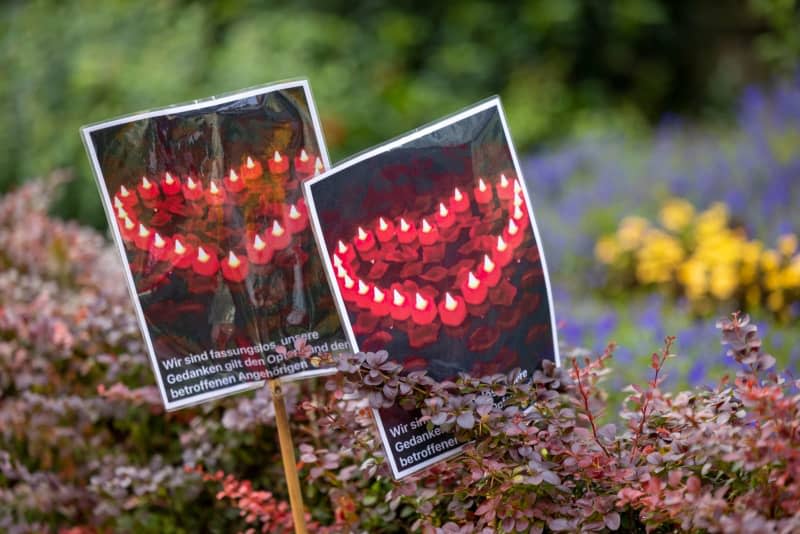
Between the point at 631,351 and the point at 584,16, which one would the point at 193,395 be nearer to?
the point at 631,351

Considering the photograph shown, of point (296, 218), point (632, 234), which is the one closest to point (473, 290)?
point (296, 218)

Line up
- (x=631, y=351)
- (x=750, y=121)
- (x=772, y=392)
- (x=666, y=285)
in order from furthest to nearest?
(x=750, y=121) < (x=666, y=285) < (x=631, y=351) < (x=772, y=392)

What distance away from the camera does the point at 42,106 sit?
6750 mm

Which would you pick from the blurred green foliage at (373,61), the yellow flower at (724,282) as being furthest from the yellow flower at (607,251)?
the blurred green foliage at (373,61)

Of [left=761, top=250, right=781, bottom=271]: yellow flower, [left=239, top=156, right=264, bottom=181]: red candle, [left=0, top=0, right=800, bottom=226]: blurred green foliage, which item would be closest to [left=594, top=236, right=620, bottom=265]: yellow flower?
[left=761, top=250, right=781, bottom=271]: yellow flower

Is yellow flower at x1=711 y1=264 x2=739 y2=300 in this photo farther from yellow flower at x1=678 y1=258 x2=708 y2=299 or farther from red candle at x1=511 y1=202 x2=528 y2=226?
red candle at x1=511 y1=202 x2=528 y2=226

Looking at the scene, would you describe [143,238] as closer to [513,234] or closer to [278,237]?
[278,237]

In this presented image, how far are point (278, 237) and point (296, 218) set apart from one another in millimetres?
50

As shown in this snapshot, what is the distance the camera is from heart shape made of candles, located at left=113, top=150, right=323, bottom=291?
180 cm

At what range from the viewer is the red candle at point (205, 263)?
181 centimetres

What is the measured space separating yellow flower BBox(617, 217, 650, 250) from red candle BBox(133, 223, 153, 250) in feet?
9.53

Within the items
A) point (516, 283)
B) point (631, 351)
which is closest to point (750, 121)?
point (631, 351)

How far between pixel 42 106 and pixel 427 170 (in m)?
5.74

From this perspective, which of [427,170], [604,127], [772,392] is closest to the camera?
[772,392]
